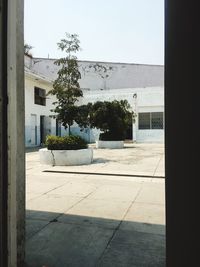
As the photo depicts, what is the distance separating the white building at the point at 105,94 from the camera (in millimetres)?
22938

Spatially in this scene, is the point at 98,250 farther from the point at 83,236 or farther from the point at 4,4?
the point at 4,4

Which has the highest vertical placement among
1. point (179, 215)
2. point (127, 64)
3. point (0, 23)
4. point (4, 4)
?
point (127, 64)

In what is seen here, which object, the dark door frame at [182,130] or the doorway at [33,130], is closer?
the dark door frame at [182,130]

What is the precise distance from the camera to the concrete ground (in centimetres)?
312

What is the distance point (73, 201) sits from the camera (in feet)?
18.3

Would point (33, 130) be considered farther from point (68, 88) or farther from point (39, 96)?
point (68, 88)

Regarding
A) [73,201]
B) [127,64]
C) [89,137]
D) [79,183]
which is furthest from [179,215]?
[127,64]

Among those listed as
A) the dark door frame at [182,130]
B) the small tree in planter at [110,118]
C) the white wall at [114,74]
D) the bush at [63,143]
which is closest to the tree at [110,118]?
the small tree in planter at [110,118]

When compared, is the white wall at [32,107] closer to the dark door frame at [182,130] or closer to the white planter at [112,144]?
the white planter at [112,144]

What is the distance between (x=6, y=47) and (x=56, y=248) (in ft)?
7.57

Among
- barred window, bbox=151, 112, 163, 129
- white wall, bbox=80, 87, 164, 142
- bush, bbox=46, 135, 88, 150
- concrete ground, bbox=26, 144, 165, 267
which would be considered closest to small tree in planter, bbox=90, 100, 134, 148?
white wall, bbox=80, 87, 164, 142

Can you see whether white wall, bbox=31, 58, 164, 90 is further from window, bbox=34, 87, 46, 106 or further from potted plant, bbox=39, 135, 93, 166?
potted plant, bbox=39, 135, 93, 166

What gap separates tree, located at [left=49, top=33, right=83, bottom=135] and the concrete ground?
5646mm

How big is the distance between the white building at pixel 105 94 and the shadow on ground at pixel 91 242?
18.1 meters
